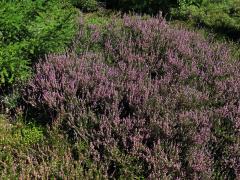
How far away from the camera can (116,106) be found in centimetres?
501

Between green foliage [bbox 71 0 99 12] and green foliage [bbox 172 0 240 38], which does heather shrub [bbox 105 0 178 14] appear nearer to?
green foliage [bbox 172 0 240 38]

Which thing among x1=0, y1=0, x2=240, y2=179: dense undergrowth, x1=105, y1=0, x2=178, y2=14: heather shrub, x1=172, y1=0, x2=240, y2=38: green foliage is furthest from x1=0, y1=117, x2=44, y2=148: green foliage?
x1=105, y1=0, x2=178, y2=14: heather shrub

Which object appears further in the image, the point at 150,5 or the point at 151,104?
the point at 150,5

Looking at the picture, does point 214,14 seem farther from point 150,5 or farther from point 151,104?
point 151,104

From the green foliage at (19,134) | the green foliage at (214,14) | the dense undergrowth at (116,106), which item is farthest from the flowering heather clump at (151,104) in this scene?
the green foliage at (214,14)

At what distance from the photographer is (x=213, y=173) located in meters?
4.27

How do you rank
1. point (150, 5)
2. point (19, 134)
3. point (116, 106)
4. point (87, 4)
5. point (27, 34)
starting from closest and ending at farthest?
point (116, 106) < point (19, 134) < point (27, 34) < point (150, 5) < point (87, 4)

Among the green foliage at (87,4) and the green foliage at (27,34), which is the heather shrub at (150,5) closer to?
the green foliage at (87,4)

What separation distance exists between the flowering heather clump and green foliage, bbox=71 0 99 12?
4560 millimetres

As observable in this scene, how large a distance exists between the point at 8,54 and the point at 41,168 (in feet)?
6.03

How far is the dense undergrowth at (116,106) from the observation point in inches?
176

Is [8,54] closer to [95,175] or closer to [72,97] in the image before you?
[72,97]

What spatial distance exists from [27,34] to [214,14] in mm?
5802

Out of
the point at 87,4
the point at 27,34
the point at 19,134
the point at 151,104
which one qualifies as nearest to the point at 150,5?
the point at 87,4
